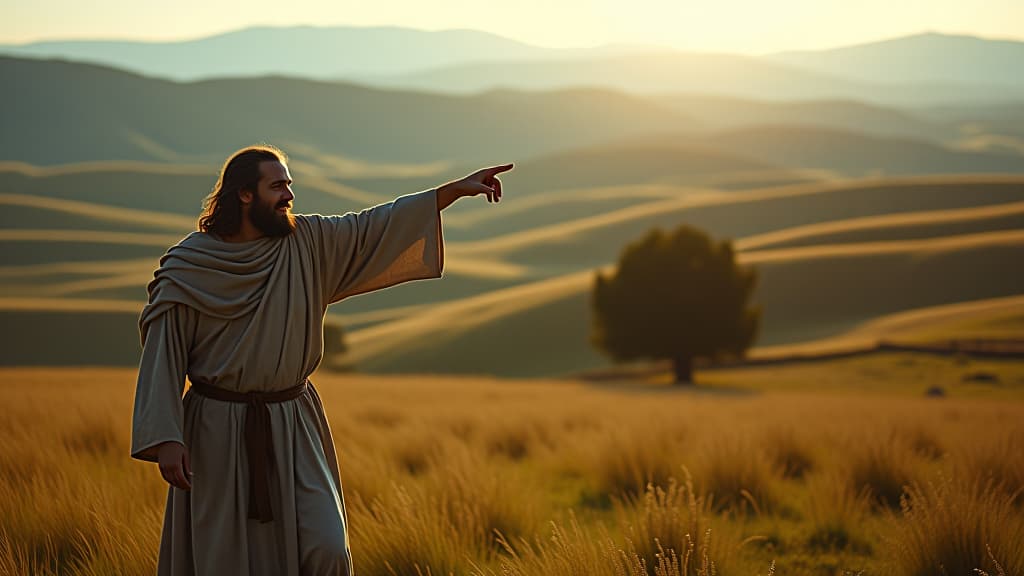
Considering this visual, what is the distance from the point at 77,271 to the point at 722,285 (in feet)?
261

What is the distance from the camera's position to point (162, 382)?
425 cm

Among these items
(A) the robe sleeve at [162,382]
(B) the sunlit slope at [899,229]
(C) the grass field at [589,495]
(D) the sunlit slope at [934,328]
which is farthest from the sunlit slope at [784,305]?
(A) the robe sleeve at [162,382]

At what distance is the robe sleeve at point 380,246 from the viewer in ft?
15.8

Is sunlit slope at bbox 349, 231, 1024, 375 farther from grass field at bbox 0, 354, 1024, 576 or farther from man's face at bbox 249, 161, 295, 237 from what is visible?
man's face at bbox 249, 161, 295, 237

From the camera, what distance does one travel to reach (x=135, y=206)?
182375 millimetres

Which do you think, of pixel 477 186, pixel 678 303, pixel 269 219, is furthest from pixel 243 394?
pixel 678 303

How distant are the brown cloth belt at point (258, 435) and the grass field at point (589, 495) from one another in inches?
33.1

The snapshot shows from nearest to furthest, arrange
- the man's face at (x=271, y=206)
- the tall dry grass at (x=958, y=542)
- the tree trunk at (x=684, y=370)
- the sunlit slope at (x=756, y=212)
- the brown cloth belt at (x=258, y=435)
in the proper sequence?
the brown cloth belt at (x=258, y=435), the man's face at (x=271, y=206), the tall dry grass at (x=958, y=542), the tree trunk at (x=684, y=370), the sunlit slope at (x=756, y=212)

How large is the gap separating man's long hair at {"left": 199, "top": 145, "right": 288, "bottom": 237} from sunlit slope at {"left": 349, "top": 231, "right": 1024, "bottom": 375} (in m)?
56.5

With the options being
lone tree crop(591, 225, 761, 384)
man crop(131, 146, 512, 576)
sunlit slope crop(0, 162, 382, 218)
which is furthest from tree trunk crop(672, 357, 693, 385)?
sunlit slope crop(0, 162, 382, 218)

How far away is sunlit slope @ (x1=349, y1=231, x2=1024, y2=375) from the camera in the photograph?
64.4 m

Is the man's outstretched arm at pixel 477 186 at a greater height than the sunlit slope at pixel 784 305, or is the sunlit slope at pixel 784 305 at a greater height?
the man's outstretched arm at pixel 477 186

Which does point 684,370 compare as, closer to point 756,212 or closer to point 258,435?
point 258,435

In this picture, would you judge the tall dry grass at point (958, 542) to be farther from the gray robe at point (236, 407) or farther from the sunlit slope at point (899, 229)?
the sunlit slope at point (899, 229)
